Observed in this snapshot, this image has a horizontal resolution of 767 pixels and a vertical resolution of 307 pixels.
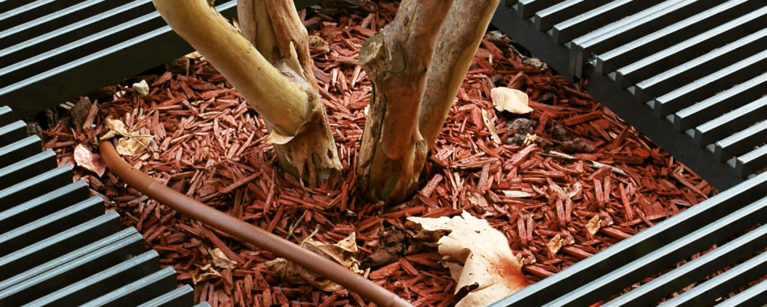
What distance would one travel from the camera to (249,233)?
374 cm

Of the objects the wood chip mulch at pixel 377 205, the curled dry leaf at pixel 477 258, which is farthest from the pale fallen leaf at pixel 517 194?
the curled dry leaf at pixel 477 258

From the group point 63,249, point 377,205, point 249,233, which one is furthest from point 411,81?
point 63,249

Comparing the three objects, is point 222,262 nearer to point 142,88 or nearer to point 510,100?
point 142,88

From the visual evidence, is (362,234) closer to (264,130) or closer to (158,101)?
(264,130)

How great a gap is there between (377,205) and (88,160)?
1.10m

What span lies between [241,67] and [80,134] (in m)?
1.08

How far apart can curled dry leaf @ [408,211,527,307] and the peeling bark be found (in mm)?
196

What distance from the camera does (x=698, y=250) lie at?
353cm

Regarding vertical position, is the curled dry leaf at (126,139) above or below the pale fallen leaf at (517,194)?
above

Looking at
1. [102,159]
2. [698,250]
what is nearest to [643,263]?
[698,250]

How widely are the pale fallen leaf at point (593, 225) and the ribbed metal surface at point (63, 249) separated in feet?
4.63

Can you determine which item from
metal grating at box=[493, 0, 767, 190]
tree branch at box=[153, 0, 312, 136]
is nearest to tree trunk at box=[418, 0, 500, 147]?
tree branch at box=[153, 0, 312, 136]

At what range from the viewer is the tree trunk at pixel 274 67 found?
133 inches

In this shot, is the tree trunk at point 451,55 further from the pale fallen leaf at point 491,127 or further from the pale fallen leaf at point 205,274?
the pale fallen leaf at point 205,274
